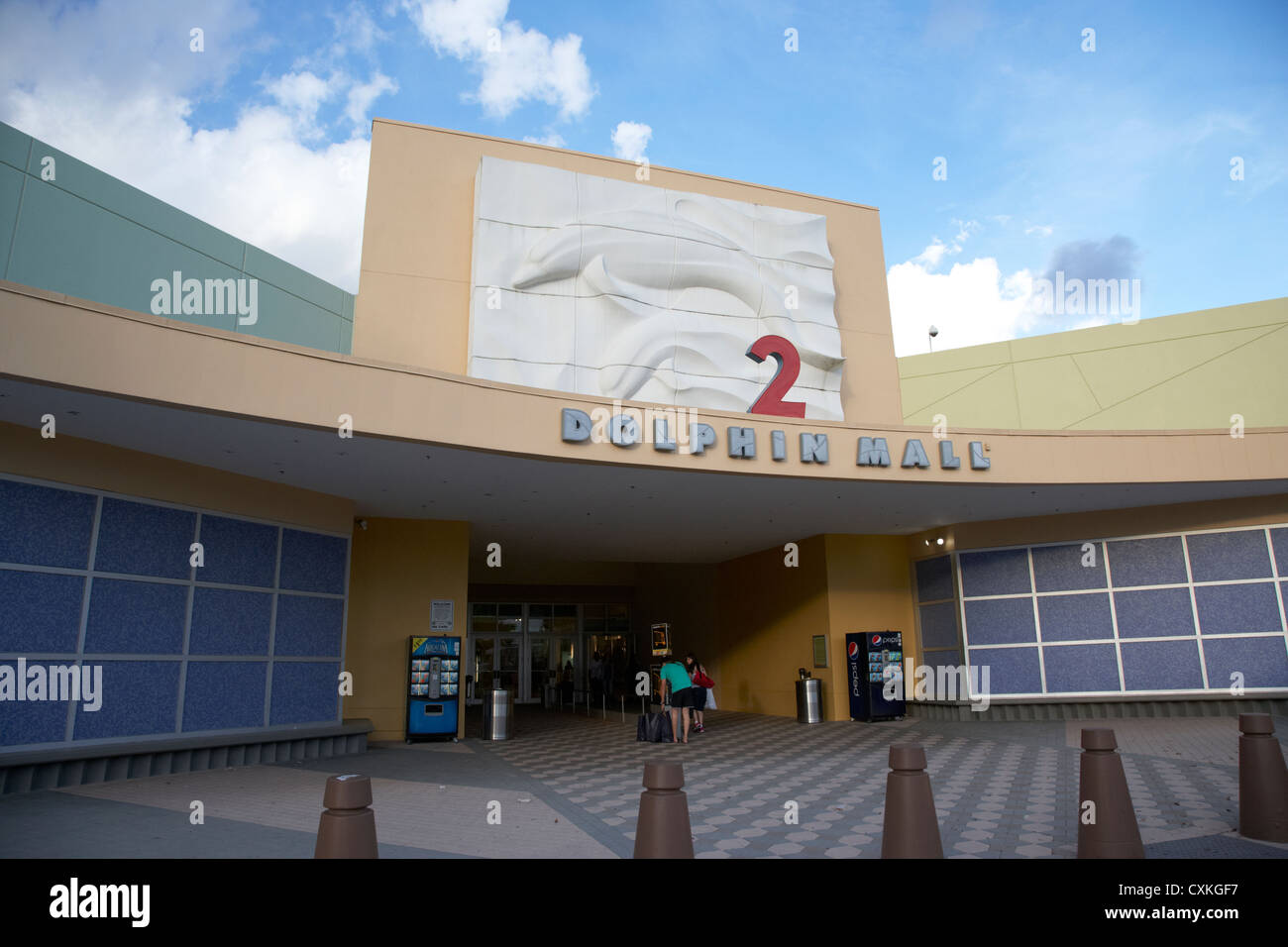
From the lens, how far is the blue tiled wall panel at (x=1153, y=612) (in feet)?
46.7

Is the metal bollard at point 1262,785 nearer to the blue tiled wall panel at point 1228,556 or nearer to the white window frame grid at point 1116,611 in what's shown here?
the white window frame grid at point 1116,611

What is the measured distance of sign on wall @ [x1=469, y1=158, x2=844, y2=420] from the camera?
14.2m

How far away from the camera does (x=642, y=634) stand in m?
25.0

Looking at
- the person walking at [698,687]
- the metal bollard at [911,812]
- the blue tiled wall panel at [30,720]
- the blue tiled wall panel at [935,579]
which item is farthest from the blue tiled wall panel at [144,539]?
the blue tiled wall panel at [935,579]

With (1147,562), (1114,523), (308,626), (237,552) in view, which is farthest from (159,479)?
(1147,562)

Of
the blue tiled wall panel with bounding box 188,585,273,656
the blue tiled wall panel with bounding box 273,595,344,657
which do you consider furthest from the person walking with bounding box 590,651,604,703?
the blue tiled wall panel with bounding box 188,585,273,656

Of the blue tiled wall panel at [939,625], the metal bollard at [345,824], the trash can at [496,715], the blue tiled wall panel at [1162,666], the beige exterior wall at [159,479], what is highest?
the beige exterior wall at [159,479]

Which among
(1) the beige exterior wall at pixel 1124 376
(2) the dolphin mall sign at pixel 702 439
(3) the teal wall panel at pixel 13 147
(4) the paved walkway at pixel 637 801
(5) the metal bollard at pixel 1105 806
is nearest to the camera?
(5) the metal bollard at pixel 1105 806

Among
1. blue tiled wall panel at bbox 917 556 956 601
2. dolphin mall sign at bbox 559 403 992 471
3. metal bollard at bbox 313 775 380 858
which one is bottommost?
metal bollard at bbox 313 775 380 858

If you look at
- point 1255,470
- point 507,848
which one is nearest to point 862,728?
point 1255,470

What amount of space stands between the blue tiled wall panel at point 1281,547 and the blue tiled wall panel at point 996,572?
12.7 ft

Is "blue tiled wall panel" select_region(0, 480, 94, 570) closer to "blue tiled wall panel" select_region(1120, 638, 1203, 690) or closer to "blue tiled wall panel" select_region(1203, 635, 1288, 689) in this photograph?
"blue tiled wall panel" select_region(1120, 638, 1203, 690)

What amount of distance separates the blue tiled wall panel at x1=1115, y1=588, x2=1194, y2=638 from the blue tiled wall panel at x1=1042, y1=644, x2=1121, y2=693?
52 centimetres
